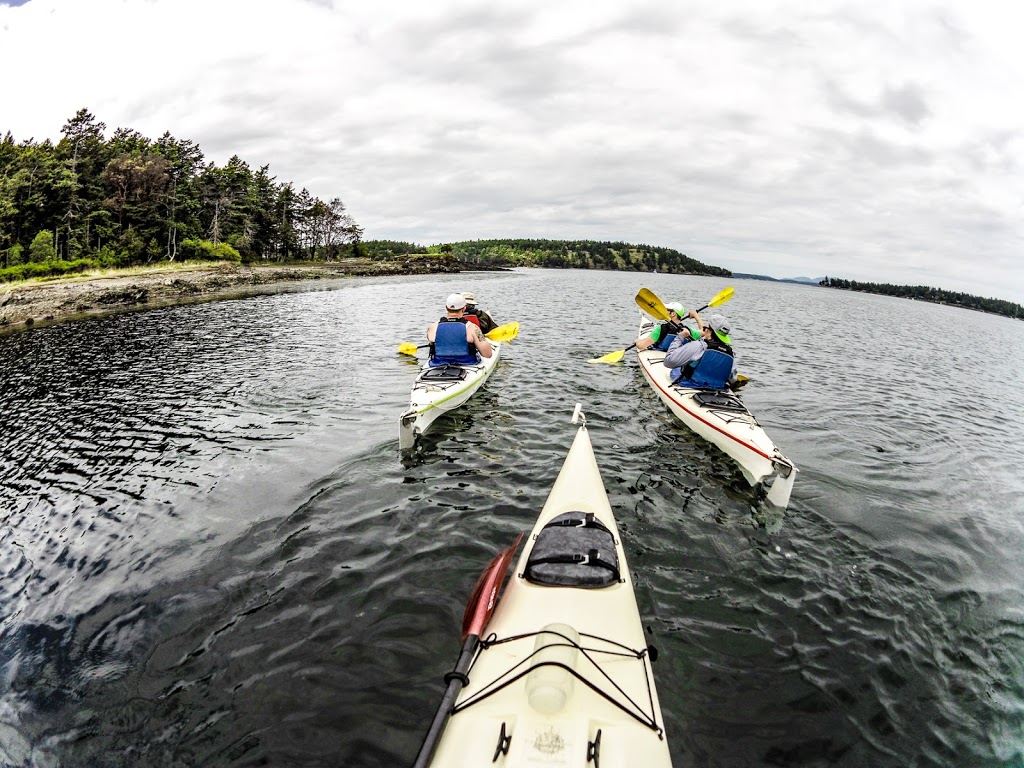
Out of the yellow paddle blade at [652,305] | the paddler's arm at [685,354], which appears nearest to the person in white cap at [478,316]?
the yellow paddle blade at [652,305]

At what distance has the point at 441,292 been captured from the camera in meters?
50.0

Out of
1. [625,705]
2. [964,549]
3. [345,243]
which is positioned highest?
[345,243]

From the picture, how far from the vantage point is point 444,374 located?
11828 millimetres

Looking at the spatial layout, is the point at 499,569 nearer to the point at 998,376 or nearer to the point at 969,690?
the point at 969,690

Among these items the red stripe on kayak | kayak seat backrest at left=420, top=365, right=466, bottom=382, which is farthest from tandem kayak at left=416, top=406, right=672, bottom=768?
kayak seat backrest at left=420, top=365, right=466, bottom=382

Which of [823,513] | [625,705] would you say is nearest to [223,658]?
[625,705]

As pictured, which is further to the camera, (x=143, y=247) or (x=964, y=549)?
(x=143, y=247)

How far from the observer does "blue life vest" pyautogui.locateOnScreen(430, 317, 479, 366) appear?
40.1ft

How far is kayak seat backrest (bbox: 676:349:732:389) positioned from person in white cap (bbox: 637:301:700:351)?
3873mm

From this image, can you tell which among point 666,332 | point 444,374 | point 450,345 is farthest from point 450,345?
point 666,332

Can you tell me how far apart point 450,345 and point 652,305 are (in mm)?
8398

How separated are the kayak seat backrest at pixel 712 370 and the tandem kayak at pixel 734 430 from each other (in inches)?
9.7

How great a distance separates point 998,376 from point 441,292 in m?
44.7

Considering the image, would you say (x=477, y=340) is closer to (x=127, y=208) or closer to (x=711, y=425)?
(x=711, y=425)
